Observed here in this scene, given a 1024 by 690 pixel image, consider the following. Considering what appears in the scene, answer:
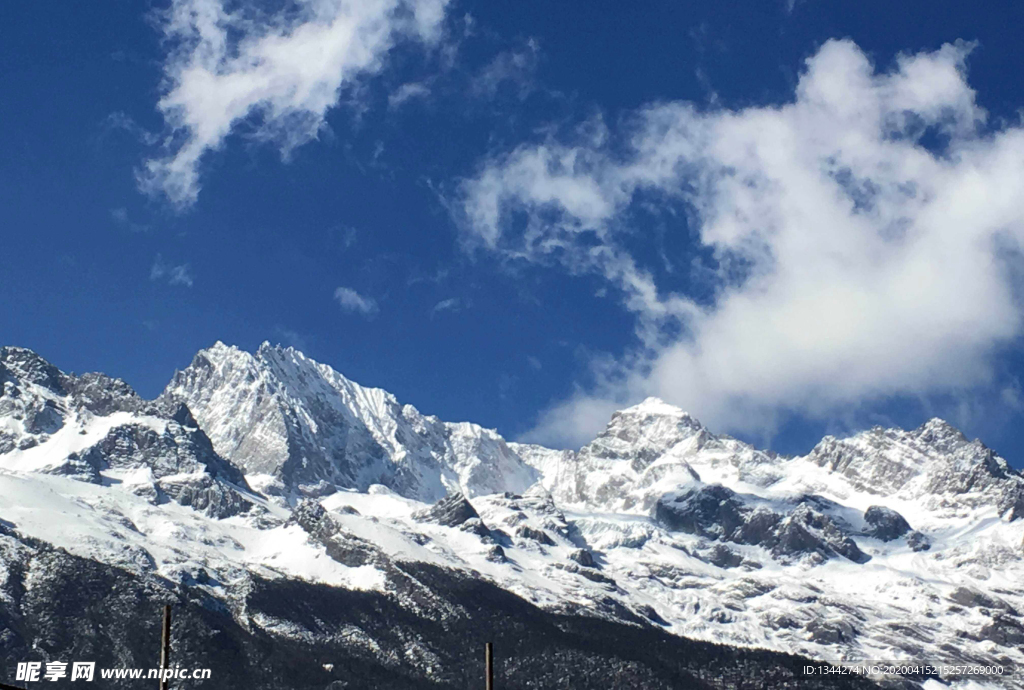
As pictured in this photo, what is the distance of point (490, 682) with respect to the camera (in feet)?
239

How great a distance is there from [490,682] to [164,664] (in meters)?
16.9

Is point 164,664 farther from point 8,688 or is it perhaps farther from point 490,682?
point 490,682

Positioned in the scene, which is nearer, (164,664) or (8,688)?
(8,688)

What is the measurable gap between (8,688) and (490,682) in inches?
938

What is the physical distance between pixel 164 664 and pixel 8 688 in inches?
318

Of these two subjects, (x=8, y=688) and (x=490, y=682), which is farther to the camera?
(x=490, y=682)

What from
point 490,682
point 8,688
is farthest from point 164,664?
point 490,682

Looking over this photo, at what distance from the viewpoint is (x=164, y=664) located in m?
72.1

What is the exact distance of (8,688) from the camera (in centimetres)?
6688
